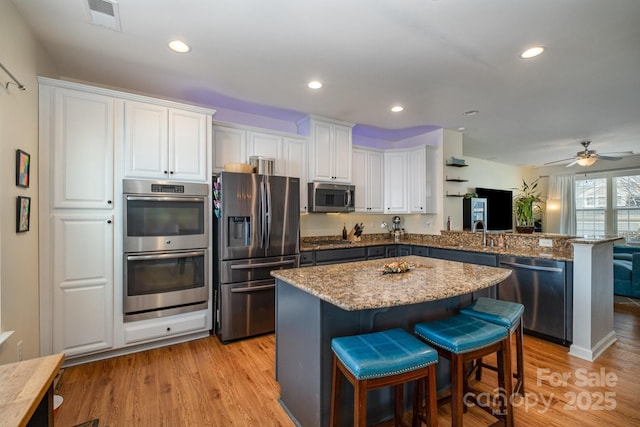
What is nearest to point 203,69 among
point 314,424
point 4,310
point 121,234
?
point 121,234

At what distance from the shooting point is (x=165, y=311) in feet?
9.45

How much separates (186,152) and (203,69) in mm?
819

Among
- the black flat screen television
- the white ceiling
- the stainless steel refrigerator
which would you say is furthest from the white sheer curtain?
the stainless steel refrigerator

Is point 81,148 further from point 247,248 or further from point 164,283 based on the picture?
point 247,248

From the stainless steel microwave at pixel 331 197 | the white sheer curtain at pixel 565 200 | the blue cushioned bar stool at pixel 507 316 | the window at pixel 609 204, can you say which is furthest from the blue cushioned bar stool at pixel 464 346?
the white sheer curtain at pixel 565 200

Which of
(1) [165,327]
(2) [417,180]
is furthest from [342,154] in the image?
(1) [165,327]

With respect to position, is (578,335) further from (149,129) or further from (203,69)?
(149,129)

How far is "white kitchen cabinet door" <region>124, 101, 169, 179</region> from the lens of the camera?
8.92 ft

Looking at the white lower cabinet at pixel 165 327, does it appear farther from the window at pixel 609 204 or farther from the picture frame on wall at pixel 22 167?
the window at pixel 609 204

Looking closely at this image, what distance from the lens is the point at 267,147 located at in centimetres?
372

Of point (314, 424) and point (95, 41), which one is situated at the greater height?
point (95, 41)

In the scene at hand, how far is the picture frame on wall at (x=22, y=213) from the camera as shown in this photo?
6.55 feet

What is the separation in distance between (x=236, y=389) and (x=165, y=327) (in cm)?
113

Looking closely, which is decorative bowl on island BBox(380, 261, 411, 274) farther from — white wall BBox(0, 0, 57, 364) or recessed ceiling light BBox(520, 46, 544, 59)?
white wall BBox(0, 0, 57, 364)
